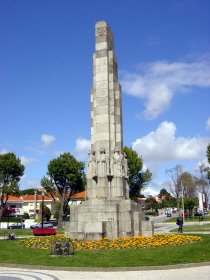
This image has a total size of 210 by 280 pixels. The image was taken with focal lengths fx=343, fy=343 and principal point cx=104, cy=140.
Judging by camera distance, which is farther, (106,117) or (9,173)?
(9,173)

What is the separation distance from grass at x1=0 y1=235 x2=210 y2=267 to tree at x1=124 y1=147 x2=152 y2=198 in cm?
4284

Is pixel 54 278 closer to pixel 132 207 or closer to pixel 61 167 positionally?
pixel 132 207

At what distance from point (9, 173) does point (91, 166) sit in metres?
44.1

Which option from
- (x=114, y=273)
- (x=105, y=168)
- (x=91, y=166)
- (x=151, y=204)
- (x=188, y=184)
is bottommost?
(x=151, y=204)

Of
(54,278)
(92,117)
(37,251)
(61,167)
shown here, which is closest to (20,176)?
(61,167)

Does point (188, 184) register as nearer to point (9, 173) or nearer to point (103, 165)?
point (9, 173)

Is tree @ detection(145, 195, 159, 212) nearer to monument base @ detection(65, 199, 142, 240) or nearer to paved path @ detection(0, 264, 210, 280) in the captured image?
monument base @ detection(65, 199, 142, 240)

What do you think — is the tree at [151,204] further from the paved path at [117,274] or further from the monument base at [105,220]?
the paved path at [117,274]

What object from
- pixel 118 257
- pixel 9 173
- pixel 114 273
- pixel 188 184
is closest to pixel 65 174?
pixel 9 173

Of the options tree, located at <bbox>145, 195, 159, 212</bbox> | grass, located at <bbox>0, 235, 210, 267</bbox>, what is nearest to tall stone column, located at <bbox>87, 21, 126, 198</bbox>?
grass, located at <bbox>0, 235, 210, 267</bbox>

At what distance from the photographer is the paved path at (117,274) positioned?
1181 centimetres

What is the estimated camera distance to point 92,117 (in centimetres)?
2622

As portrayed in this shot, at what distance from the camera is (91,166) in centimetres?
2453

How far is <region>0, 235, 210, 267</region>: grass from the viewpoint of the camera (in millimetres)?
14008
